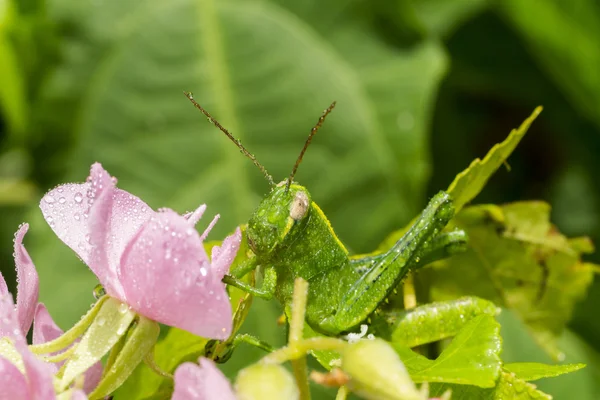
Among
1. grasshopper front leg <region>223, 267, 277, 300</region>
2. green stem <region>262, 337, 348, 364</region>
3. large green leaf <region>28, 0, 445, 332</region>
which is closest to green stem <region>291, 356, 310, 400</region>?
green stem <region>262, 337, 348, 364</region>

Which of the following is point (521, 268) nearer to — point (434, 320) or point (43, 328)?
point (434, 320)

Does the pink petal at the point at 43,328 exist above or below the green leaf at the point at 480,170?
below

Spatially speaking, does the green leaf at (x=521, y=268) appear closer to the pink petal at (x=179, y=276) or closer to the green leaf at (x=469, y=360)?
the green leaf at (x=469, y=360)

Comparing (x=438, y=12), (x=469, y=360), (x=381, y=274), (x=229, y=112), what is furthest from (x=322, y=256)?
(x=438, y=12)

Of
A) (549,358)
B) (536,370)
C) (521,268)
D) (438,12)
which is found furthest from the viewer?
(438,12)

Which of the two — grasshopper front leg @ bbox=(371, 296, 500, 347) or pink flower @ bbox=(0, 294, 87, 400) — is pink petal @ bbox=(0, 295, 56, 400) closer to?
pink flower @ bbox=(0, 294, 87, 400)

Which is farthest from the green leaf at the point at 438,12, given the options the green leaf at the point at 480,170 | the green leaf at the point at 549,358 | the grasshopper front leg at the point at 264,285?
the grasshopper front leg at the point at 264,285

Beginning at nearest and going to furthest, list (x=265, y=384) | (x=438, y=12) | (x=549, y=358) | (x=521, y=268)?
(x=265, y=384), (x=521, y=268), (x=549, y=358), (x=438, y=12)
